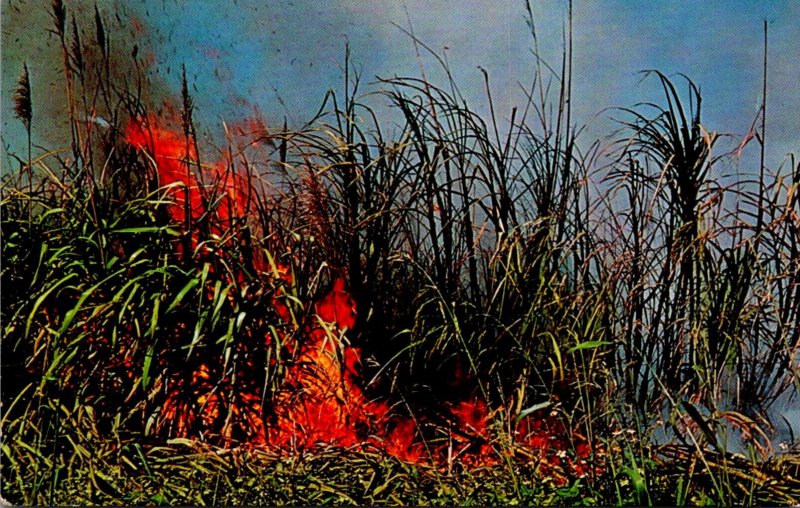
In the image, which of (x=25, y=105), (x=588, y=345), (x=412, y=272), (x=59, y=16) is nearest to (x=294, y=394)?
(x=412, y=272)

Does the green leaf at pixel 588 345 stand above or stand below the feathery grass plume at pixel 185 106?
below

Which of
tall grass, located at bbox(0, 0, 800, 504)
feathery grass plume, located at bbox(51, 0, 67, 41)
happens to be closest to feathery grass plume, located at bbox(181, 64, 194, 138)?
tall grass, located at bbox(0, 0, 800, 504)

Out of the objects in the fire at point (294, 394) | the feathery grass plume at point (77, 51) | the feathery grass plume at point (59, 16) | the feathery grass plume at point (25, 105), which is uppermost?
the feathery grass plume at point (59, 16)

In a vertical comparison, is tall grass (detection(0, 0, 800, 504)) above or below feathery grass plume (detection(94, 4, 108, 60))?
below

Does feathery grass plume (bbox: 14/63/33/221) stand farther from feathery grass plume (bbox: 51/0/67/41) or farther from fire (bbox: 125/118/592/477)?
fire (bbox: 125/118/592/477)

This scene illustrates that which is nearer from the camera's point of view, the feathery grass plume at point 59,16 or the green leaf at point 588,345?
the green leaf at point 588,345

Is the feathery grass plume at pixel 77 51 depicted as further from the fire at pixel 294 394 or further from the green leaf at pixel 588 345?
the green leaf at pixel 588 345

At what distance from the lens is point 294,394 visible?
3.07m

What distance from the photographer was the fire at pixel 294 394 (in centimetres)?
304

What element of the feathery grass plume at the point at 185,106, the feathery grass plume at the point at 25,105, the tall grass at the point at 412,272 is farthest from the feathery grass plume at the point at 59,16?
the feathery grass plume at the point at 185,106

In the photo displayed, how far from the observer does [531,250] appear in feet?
10.00

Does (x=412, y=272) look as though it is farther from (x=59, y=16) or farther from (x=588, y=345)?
(x=59, y=16)

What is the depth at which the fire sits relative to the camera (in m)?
3.04

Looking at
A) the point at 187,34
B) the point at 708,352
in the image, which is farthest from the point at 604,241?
the point at 187,34
